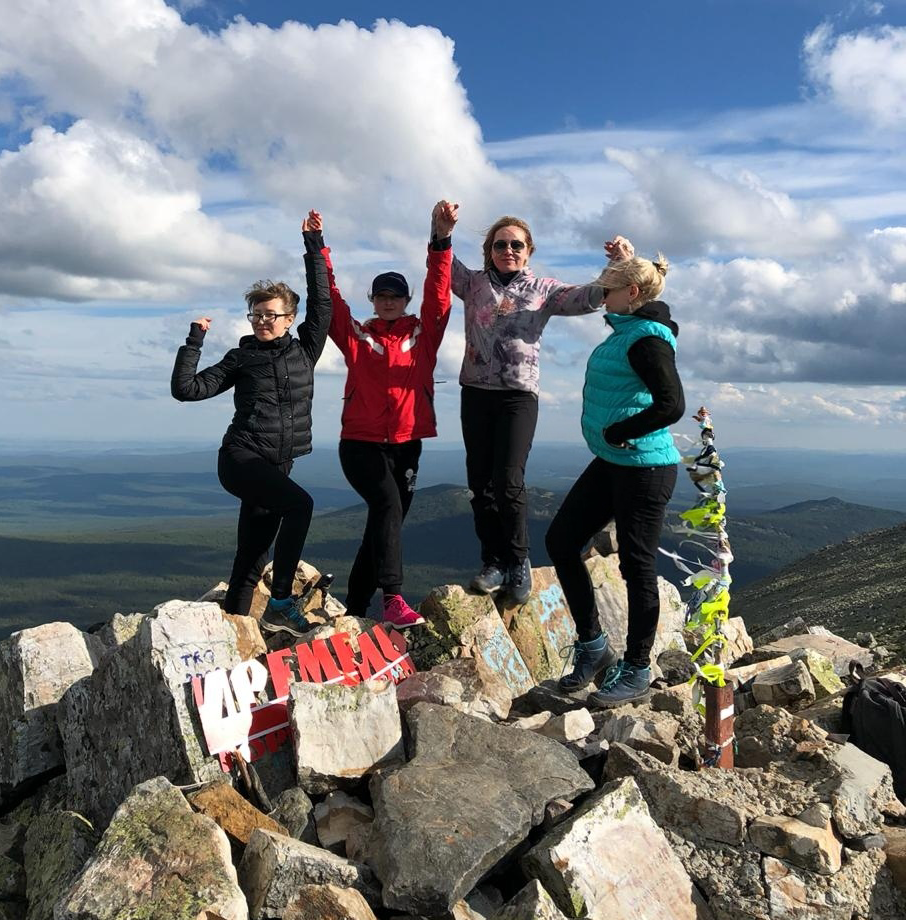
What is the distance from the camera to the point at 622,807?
18.9 feet

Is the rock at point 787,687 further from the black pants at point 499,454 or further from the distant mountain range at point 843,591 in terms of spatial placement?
the distant mountain range at point 843,591

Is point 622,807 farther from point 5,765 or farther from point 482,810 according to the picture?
point 5,765

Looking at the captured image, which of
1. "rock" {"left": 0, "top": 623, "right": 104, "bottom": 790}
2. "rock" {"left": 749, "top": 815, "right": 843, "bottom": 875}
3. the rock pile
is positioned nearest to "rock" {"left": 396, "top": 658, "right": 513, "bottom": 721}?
the rock pile

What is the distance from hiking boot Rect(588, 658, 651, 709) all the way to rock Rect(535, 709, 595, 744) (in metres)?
0.54

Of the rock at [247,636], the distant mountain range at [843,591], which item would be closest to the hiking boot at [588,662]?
the rock at [247,636]

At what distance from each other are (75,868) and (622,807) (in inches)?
169

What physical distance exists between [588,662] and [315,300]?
5326mm

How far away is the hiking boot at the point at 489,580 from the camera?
10.2 m

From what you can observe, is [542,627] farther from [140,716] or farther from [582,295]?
[140,716]

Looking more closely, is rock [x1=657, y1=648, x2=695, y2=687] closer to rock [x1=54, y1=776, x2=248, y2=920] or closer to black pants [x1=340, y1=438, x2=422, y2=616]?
black pants [x1=340, y1=438, x2=422, y2=616]

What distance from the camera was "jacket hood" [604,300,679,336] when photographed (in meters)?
7.68

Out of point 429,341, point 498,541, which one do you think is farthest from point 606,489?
point 429,341

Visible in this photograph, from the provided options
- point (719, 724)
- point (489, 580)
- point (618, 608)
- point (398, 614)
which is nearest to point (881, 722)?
point (719, 724)

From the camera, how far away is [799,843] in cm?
563
